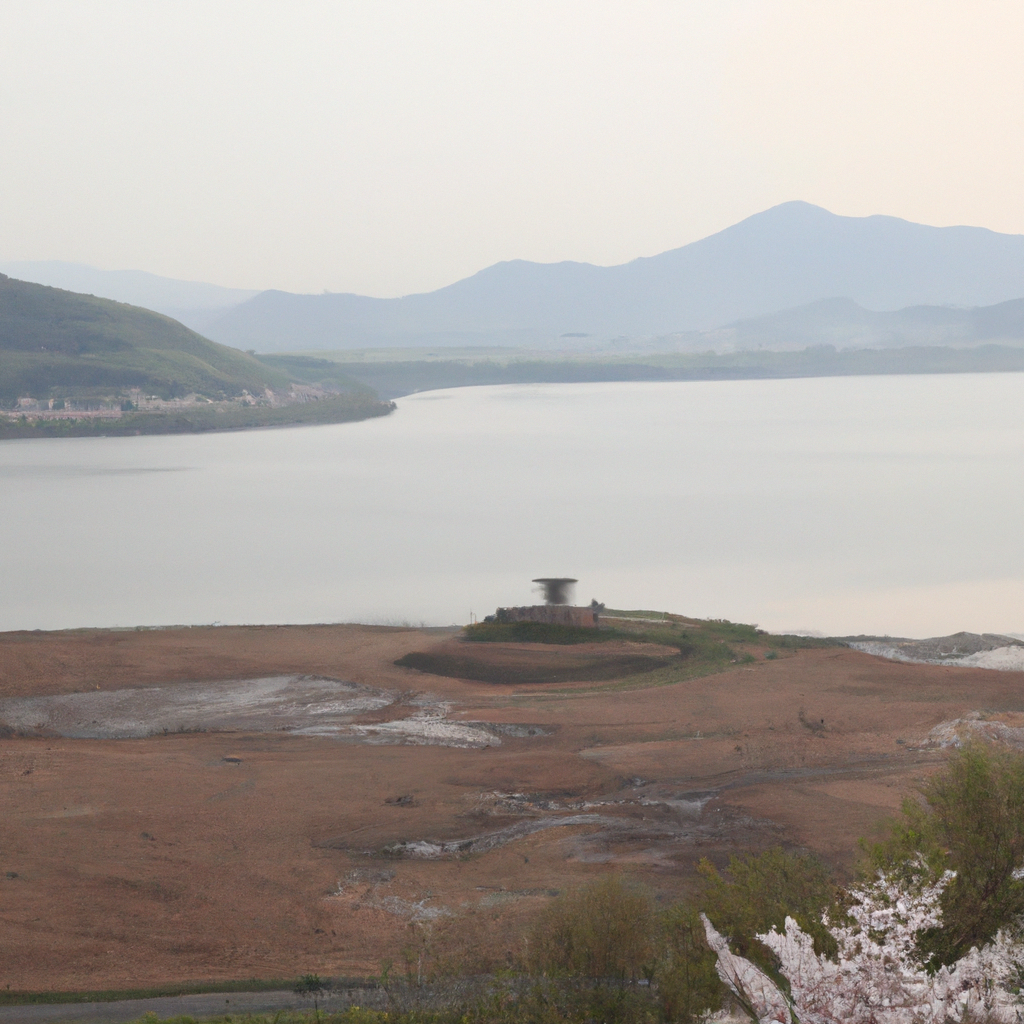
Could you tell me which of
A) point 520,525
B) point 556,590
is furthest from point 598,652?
point 520,525

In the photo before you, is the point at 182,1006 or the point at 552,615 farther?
the point at 552,615

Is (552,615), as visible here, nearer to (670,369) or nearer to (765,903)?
(765,903)

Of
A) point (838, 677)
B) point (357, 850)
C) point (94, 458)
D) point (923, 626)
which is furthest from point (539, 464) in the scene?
point (357, 850)

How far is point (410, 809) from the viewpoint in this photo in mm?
14672

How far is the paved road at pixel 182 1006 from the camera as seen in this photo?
950cm

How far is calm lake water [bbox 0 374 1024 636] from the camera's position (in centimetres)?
3334

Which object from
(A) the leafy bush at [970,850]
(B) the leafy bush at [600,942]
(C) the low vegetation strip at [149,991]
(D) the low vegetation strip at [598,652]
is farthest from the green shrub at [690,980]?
(D) the low vegetation strip at [598,652]

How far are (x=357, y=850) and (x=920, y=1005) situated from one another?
7.92m

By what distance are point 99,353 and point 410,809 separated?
10841 cm

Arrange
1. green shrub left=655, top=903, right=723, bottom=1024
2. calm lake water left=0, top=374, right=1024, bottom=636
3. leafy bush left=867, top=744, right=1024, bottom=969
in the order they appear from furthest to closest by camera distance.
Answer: calm lake water left=0, top=374, right=1024, bottom=636
green shrub left=655, top=903, right=723, bottom=1024
leafy bush left=867, top=744, right=1024, bottom=969

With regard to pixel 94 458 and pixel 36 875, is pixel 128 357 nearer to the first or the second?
pixel 94 458

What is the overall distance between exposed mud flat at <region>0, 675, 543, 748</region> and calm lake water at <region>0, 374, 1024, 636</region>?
9801 millimetres

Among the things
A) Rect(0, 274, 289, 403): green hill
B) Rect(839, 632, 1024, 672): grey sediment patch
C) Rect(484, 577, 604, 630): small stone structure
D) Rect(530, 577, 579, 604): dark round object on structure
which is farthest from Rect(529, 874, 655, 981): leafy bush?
Rect(0, 274, 289, 403): green hill

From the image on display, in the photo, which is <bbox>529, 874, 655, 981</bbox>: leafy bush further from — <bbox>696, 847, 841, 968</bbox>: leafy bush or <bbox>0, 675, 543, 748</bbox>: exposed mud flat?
<bbox>0, 675, 543, 748</bbox>: exposed mud flat
